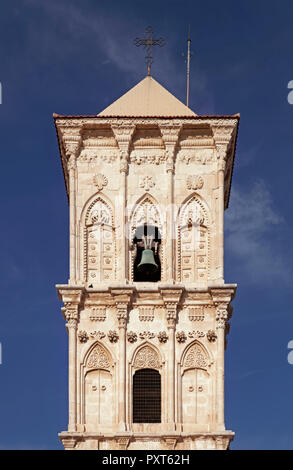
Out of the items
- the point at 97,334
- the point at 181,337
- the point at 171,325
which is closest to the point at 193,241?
the point at 171,325

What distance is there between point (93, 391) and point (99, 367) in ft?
2.56

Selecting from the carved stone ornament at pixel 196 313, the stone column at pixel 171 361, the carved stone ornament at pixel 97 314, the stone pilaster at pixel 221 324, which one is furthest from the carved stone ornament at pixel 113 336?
the stone pilaster at pixel 221 324

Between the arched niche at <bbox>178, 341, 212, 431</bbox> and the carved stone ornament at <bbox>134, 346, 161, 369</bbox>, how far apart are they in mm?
789

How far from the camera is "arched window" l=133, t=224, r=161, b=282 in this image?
49.3 m

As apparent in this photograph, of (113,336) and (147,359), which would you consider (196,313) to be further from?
(113,336)

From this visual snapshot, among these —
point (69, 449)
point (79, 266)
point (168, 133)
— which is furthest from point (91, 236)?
point (69, 449)

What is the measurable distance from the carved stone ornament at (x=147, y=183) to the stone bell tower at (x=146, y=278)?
0.03 m

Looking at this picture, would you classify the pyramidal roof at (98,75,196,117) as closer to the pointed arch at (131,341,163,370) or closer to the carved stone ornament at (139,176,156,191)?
the carved stone ornament at (139,176,156,191)

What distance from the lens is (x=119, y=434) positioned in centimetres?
4634

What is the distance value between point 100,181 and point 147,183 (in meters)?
1.55

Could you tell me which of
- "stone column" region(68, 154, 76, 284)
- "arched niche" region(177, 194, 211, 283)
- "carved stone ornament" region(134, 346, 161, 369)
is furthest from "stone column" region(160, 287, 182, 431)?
"stone column" region(68, 154, 76, 284)

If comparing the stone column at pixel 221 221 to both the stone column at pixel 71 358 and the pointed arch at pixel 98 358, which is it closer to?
the pointed arch at pixel 98 358
